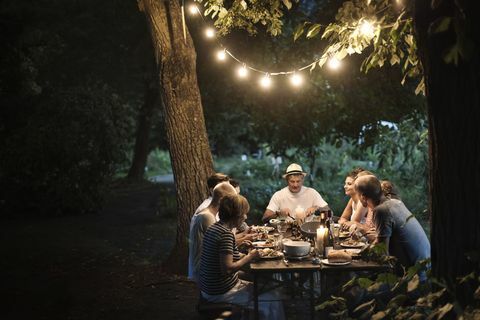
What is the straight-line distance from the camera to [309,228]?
6.11 metres

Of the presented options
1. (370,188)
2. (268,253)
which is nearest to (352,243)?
(370,188)

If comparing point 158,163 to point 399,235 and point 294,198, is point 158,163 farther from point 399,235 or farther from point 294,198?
point 399,235

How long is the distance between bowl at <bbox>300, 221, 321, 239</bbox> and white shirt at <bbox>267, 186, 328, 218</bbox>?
1935mm

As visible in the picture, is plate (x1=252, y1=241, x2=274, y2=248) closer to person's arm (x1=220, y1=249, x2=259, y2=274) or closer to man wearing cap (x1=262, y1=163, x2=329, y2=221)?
person's arm (x1=220, y1=249, x2=259, y2=274)

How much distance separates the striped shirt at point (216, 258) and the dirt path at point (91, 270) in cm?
170

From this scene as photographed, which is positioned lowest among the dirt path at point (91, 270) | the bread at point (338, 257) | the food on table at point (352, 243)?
the dirt path at point (91, 270)

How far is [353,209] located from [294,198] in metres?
0.94

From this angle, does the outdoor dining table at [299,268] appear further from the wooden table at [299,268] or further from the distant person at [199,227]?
the distant person at [199,227]

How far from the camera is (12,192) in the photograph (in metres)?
15.0

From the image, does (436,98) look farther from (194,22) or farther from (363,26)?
(194,22)

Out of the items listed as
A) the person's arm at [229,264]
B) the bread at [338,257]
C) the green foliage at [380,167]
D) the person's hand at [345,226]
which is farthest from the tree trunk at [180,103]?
the green foliage at [380,167]

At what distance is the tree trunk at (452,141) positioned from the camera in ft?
10.7

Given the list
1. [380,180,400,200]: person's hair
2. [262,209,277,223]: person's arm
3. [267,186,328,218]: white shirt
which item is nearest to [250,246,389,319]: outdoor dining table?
[380,180,400,200]: person's hair

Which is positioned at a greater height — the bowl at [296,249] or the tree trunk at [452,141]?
the tree trunk at [452,141]
